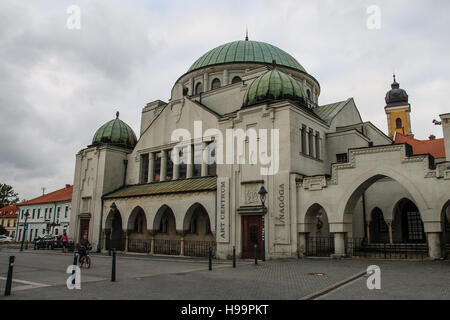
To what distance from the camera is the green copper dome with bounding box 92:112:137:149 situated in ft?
115

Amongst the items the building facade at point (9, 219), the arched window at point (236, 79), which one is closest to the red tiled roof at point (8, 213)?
the building facade at point (9, 219)

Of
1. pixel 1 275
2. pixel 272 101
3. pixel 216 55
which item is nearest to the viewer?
pixel 1 275

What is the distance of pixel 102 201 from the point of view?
3297 centimetres

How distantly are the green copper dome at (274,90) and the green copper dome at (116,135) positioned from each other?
15.2 meters

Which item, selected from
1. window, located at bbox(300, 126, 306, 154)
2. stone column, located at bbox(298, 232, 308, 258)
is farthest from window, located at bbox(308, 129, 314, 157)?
stone column, located at bbox(298, 232, 308, 258)

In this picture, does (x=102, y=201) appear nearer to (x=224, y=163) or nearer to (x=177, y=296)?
(x=224, y=163)

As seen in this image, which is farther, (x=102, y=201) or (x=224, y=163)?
(x=102, y=201)

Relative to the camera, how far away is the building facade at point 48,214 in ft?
175

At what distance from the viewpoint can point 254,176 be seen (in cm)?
2294

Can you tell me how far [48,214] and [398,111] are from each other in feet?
215

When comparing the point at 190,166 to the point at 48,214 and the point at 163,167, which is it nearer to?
the point at 163,167

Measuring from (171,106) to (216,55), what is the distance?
10.1m
